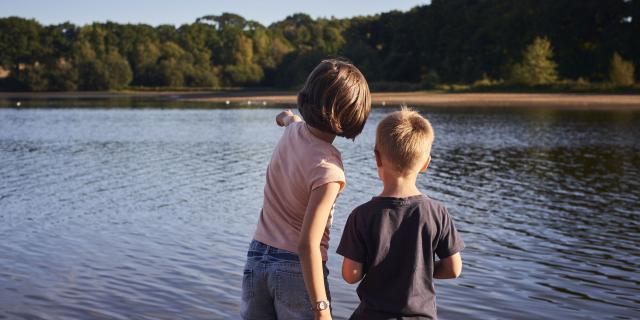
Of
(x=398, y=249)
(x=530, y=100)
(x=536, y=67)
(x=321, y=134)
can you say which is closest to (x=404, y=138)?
(x=321, y=134)

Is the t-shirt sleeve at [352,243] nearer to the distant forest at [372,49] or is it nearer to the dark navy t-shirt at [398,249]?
the dark navy t-shirt at [398,249]

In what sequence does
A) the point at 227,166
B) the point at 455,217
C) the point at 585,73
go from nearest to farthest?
the point at 455,217, the point at 227,166, the point at 585,73

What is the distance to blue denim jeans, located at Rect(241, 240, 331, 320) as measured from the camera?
8.41 ft

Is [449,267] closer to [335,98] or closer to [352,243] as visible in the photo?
[352,243]

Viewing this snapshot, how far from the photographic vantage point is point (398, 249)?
2721 millimetres

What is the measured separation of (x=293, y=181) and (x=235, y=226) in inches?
330

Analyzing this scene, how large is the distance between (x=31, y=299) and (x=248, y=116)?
39089 mm

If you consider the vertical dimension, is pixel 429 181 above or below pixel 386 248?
below

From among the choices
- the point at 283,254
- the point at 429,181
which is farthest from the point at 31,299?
the point at 429,181

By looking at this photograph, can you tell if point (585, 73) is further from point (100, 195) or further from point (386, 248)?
point (386, 248)

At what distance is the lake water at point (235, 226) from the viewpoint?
22.2 ft

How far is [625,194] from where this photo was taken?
13586 mm

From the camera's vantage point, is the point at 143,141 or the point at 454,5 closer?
the point at 143,141

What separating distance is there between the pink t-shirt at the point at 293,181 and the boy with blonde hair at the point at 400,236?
177 mm
